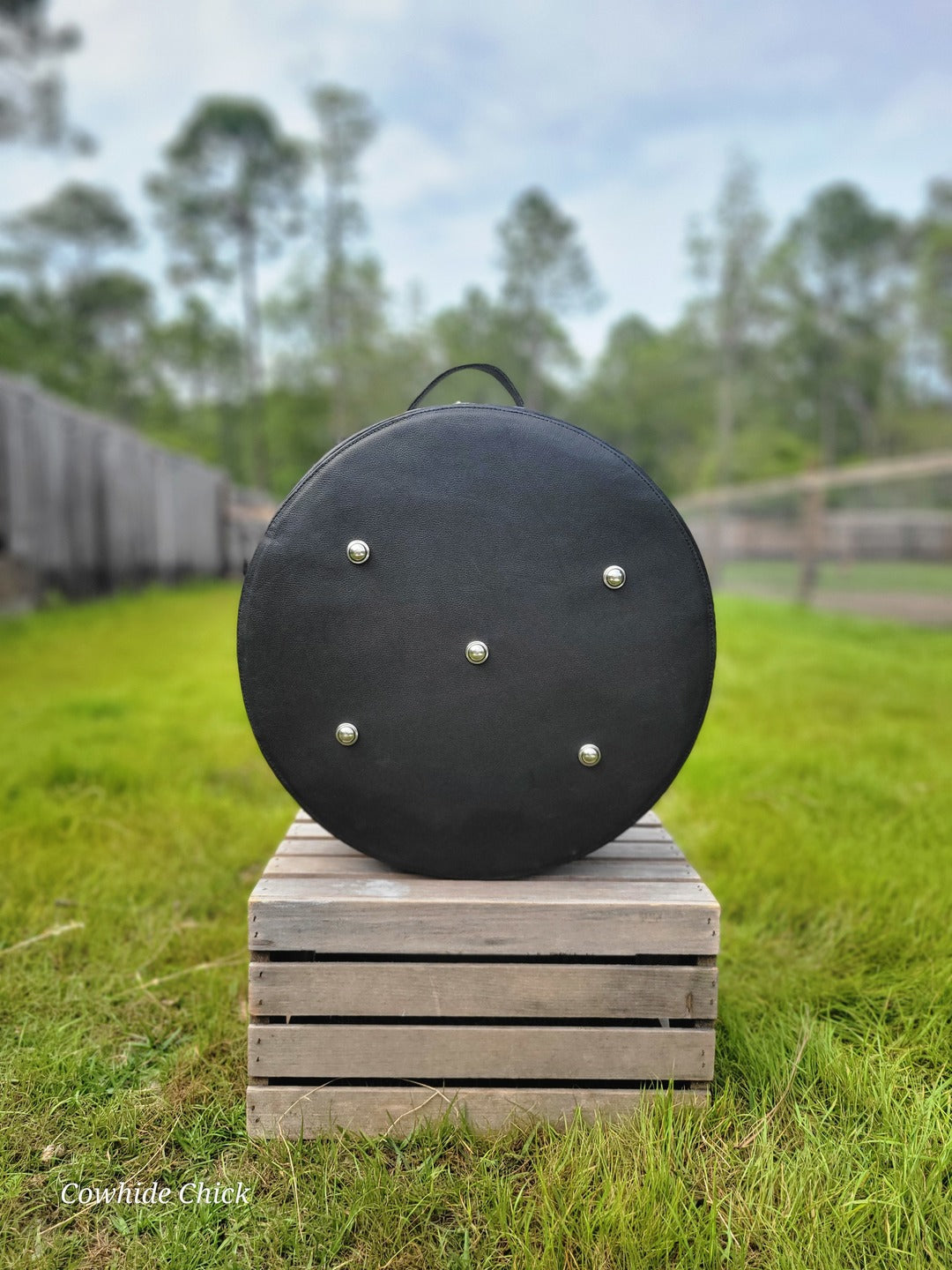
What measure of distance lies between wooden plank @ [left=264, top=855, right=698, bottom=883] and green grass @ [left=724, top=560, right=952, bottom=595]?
8414 mm

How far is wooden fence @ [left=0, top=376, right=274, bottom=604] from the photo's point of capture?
7801mm

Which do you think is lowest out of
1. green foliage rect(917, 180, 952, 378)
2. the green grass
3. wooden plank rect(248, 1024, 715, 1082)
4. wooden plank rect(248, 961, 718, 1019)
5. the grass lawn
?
the green grass

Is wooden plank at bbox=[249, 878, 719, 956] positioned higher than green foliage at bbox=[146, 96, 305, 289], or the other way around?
green foliage at bbox=[146, 96, 305, 289]

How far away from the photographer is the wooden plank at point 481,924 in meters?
1.54

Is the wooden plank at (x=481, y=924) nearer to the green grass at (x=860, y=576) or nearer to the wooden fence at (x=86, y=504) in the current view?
the wooden fence at (x=86, y=504)

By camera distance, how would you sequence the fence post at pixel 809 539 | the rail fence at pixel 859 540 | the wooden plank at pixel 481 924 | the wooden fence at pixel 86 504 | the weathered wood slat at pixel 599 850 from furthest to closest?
the fence post at pixel 809 539 < the rail fence at pixel 859 540 < the wooden fence at pixel 86 504 < the weathered wood slat at pixel 599 850 < the wooden plank at pixel 481 924

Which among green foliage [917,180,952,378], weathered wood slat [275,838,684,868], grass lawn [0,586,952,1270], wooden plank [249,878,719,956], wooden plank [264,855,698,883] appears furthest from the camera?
green foliage [917,180,952,378]

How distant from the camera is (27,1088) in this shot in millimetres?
1674

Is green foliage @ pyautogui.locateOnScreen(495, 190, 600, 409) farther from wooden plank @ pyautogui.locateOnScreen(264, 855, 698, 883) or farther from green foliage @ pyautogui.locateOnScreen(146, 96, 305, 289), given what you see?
wooden plank @ pyautogui.locateOnScreen(264, 855, 698, 883)

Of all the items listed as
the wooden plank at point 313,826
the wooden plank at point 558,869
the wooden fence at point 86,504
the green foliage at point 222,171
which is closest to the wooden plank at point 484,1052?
the wooden plank at point 558,869

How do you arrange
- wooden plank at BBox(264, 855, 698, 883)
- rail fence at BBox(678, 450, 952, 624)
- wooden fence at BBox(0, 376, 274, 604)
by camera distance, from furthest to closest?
rail fence at BBox(678, 450, 952, 624) → wooden fence at BBox(0, 376, 274, 604) → wooden plank at BBox(264, 855, 698, 883)

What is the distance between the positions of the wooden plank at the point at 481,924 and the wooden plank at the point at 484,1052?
145 mm

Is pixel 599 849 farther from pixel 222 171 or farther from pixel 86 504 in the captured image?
pixel 222 171

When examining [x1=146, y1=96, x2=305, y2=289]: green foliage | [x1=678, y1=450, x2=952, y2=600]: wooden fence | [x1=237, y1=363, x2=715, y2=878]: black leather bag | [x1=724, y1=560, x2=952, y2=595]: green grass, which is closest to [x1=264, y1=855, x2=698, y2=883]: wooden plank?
[x1=237, y1=363, x2=715, y2=878]: black leather bag
